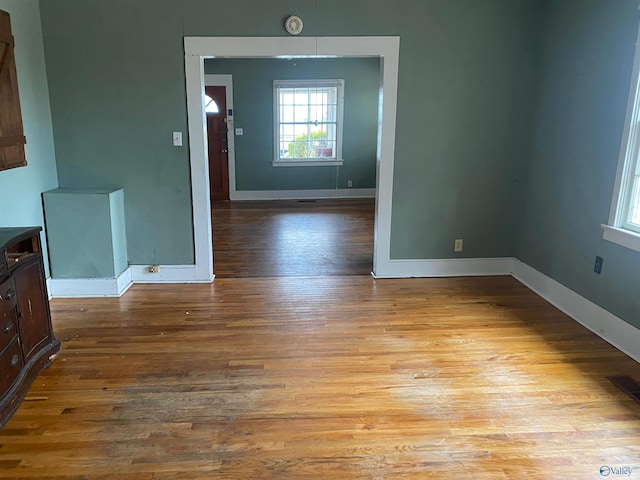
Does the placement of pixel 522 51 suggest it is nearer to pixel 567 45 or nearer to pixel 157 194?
pixel 567 45

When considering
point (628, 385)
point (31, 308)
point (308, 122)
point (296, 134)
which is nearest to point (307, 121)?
point (308, 122)

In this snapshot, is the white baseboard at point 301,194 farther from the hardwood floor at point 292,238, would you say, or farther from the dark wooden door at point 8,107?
the dark wooden door at point 8,107

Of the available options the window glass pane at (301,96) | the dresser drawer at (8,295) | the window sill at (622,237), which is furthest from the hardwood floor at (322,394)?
the window glass pane at (301,96)

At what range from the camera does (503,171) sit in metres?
4.29

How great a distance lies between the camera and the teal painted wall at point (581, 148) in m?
3.06

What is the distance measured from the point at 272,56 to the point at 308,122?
464 cm

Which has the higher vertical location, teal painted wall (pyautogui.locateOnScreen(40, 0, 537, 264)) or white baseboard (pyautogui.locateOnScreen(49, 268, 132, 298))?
teal painted wall (pyautogui.locateOnScreen(40, 0, 537, 264))

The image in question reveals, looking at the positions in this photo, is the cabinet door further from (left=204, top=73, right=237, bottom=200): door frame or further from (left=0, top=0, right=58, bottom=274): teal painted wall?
(left=204, top=73, right=237, bottom=200): door frame

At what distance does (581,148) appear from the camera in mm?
3479

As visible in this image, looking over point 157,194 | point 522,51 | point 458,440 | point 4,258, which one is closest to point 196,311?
point 157,194

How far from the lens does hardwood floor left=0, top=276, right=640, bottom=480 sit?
203 cm

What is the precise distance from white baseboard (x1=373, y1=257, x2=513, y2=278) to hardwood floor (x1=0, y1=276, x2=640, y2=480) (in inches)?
23.6

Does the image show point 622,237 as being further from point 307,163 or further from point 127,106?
point 307,163

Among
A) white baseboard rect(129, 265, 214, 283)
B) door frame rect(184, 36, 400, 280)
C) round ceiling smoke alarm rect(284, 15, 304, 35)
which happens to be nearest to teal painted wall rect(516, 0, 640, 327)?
door frame rect(184, 36, 400, 280)
